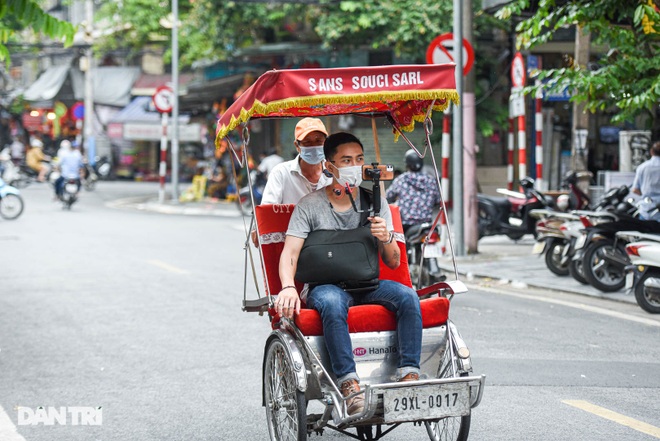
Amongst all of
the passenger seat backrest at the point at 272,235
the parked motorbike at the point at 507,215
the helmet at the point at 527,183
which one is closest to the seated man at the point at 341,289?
the passenger seat backrest at the point at 272,235

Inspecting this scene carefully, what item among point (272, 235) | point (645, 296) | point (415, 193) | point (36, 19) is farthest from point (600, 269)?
point (36, 19)

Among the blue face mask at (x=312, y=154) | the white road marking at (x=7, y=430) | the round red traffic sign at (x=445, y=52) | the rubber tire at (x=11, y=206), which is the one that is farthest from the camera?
the rubber tire at (x=11, y=206)

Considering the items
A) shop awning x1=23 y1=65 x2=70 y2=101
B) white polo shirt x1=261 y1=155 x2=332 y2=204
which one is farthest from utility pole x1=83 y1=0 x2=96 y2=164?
white polo shirt x1=261 y1=155 x2=332 y2=204

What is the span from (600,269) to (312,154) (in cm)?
593

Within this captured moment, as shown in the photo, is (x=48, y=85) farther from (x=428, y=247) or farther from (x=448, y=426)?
(x=448, y=426)

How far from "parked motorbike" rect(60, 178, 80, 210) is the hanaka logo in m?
19.4

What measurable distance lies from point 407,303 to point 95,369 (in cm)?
325

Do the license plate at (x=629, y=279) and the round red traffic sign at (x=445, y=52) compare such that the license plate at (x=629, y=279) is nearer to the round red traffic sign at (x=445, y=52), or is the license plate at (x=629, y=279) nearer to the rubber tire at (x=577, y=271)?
the rubber tire at (x=577, y=271)

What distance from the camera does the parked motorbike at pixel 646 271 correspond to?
9781mm

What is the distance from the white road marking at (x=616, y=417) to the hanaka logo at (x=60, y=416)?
287 cm

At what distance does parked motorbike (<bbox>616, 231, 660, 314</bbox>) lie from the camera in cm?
978

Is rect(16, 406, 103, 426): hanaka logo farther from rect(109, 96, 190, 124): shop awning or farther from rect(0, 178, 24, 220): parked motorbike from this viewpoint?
rect(109, 96, 190, 124): shop awning

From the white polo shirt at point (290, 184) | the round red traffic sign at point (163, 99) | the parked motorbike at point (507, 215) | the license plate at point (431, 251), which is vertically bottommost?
the license plate at point (431, 251)

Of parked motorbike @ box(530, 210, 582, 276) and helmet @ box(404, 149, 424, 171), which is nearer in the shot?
helmet @ box(404, 149, 424, 171)
